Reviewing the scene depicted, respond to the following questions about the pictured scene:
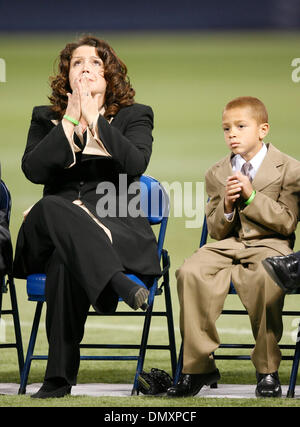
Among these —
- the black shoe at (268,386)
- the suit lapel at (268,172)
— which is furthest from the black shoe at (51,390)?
the suit lapel at (268,172)

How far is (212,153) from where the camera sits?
53.3ft

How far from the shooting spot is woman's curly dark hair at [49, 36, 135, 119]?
5.26 m

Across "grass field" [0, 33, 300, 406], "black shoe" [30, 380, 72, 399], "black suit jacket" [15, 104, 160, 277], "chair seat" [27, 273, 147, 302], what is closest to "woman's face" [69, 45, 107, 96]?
"black suit jacket" [15, 104, 160, 277]

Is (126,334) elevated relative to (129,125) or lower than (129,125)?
lower

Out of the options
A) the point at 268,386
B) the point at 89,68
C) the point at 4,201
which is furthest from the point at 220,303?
the point at 89,68

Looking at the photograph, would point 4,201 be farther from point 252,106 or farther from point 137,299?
point 252,106

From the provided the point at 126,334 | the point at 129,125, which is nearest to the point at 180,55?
the point at 126,334

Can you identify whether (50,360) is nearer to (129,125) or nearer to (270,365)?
(270,365)

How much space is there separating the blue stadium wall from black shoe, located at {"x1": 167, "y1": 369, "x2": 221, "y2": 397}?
1723 centimetres

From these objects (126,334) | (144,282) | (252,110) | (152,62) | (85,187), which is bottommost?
(126,334)

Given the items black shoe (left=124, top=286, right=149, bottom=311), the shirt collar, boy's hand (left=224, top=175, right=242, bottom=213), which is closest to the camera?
black shoe (left=124, top=286, right=149, bottom=311)

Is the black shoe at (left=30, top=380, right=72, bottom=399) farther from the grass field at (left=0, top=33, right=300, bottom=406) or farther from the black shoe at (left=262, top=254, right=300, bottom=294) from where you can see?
the grass field at (left=0, top=33, right=300, bottom=406)

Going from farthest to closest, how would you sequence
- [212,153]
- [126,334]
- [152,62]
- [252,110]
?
[152,62]
[212,153]
[126,334]
[252,110]

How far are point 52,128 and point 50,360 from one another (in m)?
1.23
